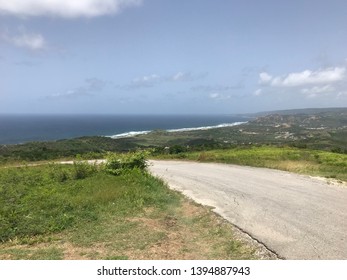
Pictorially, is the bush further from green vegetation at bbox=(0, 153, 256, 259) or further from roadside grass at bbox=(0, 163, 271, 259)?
roadside grass at bbox=(0, 163, 271, 259)

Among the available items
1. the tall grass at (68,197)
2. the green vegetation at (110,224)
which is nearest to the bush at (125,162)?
the tall grass at (68,197)

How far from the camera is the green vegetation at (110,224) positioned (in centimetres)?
903

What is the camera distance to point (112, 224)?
11.4 meters

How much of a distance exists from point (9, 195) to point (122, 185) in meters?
4.54

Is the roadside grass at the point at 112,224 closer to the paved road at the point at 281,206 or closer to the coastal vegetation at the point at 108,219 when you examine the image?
the coastal vegetation at the point at 108,219

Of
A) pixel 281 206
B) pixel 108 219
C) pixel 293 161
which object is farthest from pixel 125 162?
pixel 293 161

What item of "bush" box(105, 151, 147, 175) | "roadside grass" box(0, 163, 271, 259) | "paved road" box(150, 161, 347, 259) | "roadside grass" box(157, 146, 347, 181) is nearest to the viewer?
"roadside grass" box(0, 163, 271, 259)

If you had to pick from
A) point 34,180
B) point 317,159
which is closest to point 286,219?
point 34,180

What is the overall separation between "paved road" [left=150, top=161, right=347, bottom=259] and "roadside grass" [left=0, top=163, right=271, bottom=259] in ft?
2.65

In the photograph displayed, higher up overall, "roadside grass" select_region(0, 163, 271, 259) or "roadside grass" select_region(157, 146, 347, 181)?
"roadside grass" select_region(0, 163, 271, 259)

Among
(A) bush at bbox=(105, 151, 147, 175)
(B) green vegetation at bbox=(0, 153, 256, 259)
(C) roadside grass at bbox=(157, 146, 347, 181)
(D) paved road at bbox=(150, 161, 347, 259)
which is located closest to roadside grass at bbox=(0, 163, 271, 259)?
(B) green vegetation at bbox=(0, 153, 256, 259)

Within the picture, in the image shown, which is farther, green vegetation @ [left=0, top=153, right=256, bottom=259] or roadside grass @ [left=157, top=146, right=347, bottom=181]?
roadside grass @ [left=157, top=146, right=347, bottom=181]

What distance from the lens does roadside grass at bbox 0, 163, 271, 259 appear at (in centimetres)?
902
